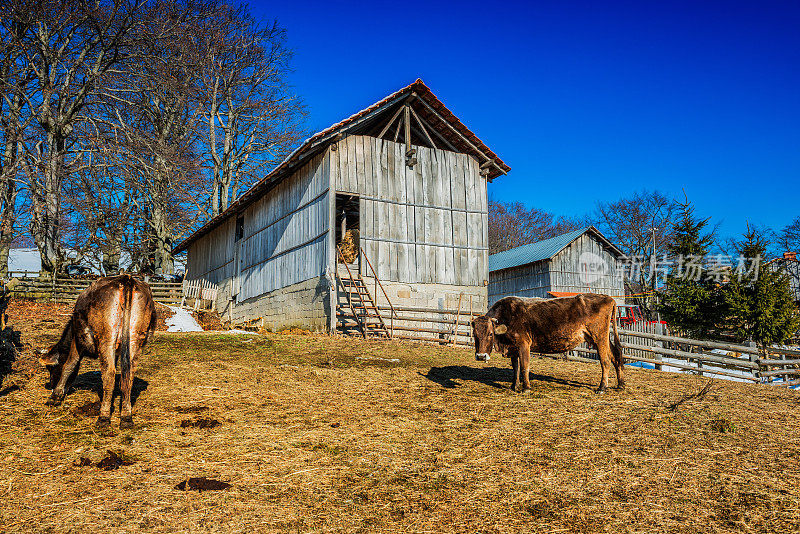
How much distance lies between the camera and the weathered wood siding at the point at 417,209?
18812 mm

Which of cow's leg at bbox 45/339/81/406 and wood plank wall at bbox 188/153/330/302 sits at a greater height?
wood plank wall at bbox 188/153/330/302

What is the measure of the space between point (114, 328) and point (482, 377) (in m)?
6.62

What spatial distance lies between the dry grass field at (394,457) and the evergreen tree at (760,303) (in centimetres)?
1089

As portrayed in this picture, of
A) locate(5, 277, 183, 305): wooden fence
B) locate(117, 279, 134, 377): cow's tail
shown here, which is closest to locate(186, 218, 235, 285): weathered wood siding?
locate(5, 277, 183, 305): wooden fence

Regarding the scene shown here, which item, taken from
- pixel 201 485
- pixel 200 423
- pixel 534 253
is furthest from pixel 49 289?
pixel 534 253

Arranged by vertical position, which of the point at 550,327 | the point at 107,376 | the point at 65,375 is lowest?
the point at 65,375

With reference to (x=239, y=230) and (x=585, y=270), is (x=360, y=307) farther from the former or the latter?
(x=585, y=270)

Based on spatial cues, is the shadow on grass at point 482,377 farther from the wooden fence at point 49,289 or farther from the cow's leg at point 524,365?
the wooden fence at point 49,289

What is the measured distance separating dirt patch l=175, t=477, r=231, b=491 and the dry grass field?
8 centimetres

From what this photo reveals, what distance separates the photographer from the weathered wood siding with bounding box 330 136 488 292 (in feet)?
61.7

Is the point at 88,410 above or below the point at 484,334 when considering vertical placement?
below

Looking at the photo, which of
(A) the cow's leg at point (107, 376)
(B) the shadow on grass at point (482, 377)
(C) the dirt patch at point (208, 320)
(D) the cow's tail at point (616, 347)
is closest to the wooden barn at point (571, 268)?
(C) the dirt patch at point (208, 320)

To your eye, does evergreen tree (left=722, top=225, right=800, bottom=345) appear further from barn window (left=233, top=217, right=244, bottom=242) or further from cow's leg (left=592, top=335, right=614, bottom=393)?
barn window (left=233, top=217, right=244, bottom=242)

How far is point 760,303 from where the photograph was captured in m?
18.9
